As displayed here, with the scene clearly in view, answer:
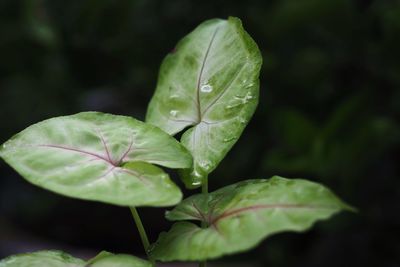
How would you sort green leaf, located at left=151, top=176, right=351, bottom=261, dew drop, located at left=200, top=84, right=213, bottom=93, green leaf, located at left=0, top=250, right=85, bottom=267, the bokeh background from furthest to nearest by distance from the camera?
the bokeh background
dew drop, located at left=200, top=84, right=213, bottom=93
green leaf, located at left=0, top=250, right=85, bottom=267
green leaf, located at left=151, top=176, right=351, bottom=261

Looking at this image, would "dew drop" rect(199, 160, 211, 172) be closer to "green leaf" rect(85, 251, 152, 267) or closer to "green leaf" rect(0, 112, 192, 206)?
"green leaf" rect(0, 112, 192, 206)

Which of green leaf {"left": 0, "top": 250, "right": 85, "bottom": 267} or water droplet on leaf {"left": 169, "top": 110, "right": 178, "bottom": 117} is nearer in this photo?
green leaf {"left": 0, "top": 250, "right": 85, "bottom": 267}

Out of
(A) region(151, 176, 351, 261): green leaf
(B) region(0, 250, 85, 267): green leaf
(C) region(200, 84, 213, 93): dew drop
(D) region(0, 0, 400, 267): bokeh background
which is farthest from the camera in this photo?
(D) region(0, 0, 400, 267): bokeh background

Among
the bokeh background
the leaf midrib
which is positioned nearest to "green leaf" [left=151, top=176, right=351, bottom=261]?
the leaf midrib

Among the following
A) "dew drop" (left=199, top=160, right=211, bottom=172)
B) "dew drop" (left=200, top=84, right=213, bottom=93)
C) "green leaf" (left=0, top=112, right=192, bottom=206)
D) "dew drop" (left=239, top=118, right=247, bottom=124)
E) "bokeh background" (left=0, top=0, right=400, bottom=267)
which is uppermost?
"dew drop" (left=200, top=84, right=213, bottom=93)

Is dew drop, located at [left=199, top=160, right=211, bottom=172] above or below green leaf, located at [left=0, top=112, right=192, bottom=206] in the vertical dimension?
below

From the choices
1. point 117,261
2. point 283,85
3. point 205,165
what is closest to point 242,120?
point 205,165

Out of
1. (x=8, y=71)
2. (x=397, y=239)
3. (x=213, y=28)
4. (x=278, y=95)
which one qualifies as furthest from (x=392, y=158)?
(x=8, y=71)
